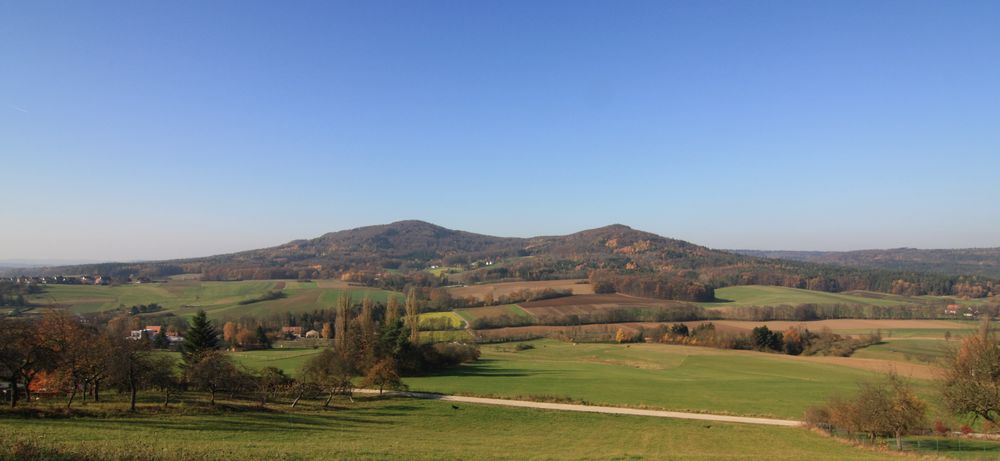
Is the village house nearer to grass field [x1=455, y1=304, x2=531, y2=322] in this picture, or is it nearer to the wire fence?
grass field [x1=455, y1=304, x2=531, y2=322]

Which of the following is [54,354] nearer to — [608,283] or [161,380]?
[161,380]

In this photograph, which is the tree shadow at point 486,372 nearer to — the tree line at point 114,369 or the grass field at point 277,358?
the tree line at point 114,369

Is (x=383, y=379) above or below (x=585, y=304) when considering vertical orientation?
below

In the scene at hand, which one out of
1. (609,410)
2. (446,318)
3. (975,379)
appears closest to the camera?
(975,379)

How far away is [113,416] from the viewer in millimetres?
27391

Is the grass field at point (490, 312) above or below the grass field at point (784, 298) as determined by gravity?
below

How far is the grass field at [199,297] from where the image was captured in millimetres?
98375

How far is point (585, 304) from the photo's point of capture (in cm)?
11200

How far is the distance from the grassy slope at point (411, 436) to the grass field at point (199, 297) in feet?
204

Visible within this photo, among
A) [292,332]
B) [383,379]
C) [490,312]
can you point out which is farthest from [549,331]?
[383,379]

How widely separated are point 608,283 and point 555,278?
90.2 ft

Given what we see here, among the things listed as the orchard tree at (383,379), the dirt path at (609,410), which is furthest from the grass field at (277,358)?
the dirt path at (609,410)

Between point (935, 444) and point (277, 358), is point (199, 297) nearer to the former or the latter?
point (277, 358)

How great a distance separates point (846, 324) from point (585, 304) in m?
48.3
